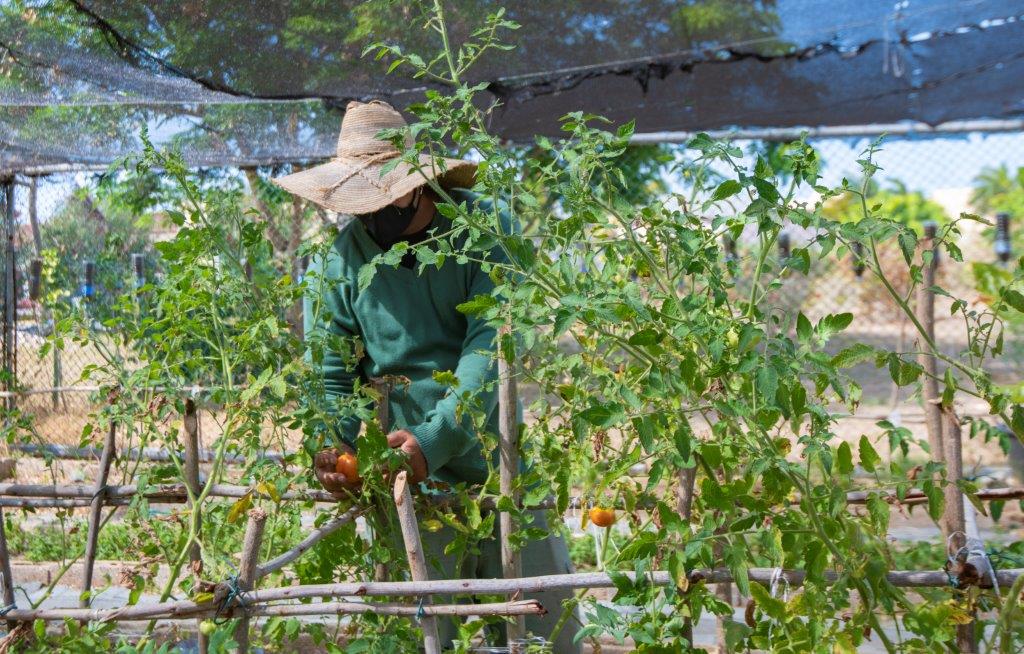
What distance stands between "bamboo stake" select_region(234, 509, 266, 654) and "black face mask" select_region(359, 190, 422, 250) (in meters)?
0.83

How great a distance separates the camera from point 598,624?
164cm

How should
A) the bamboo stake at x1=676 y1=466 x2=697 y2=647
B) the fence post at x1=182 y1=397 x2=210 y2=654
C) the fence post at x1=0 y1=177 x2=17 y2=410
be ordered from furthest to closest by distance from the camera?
the fence post at x1=0 y1=177 x2=17 y2=410
the bamboo stake at x1=676 y1=466 x2=697 y2=647
the fence post at x1=182 y1=397 x2=210 y2=654

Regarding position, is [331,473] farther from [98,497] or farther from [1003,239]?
[1003,239]

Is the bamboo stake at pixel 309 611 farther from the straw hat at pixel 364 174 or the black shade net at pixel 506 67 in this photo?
the black shade net at pixel 506 67

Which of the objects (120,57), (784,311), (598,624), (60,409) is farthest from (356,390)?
(60,409)

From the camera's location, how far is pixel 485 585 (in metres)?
1.81

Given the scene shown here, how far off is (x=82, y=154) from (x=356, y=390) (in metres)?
→ 3.37

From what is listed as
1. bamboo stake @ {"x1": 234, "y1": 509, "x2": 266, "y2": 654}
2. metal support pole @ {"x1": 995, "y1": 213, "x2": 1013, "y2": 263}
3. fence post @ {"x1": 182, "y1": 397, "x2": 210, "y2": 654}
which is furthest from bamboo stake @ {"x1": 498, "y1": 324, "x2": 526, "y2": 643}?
metal support pole @ {"x1": 995, "y1": 213, "x2": 1013, "y2": 263}

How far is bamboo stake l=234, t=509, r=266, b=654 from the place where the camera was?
1.78m

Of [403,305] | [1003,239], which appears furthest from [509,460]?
[1003,239]

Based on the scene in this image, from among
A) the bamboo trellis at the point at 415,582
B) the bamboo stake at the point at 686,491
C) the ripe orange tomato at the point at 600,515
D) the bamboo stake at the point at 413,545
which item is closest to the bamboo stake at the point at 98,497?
the bamboo trellis at the point at 415,582

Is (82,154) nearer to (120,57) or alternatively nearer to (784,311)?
(120,57)

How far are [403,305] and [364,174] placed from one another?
31cm

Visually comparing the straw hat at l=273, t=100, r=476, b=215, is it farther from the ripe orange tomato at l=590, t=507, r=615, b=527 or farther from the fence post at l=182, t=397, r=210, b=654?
the ripe orange tomato at l=590, t=507, r=615, b=527
